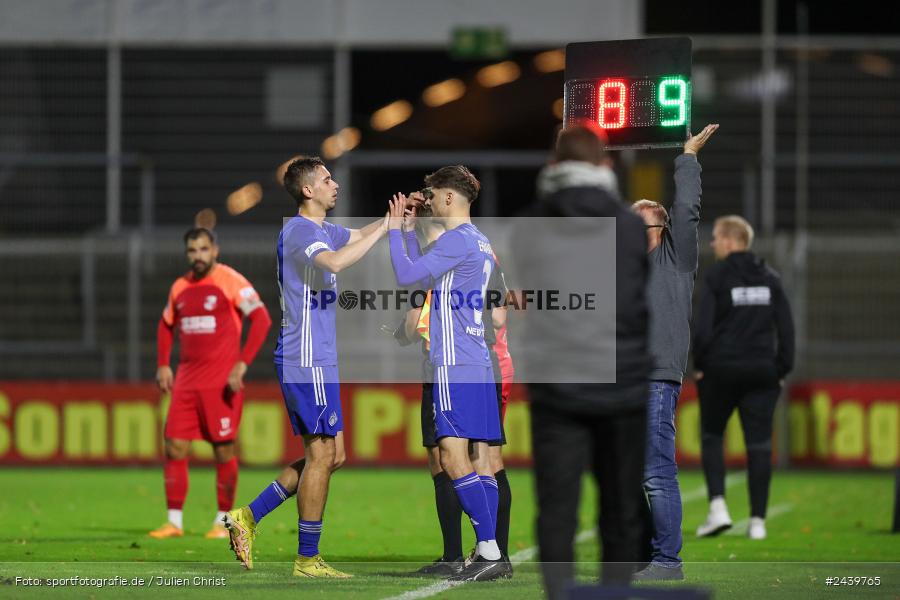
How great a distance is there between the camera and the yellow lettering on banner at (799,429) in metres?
18.6

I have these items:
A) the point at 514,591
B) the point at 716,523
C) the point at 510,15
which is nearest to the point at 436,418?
the point at 514,591

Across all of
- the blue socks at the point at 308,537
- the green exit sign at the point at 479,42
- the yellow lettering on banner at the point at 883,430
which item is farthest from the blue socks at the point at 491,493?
the green exit sign at the point at 479,42

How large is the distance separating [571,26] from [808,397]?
8013 mm

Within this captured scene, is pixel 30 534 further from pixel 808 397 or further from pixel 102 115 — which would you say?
pixel 102 115

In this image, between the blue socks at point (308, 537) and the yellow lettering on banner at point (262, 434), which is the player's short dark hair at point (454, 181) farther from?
the yellow lettering on banner at point (262, 434)

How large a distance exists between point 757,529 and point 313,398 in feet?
14.6

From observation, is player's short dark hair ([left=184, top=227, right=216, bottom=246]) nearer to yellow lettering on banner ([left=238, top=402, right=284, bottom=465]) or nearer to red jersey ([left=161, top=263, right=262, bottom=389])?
red jersey ([left=161, top=263, right=262, bottom=389])

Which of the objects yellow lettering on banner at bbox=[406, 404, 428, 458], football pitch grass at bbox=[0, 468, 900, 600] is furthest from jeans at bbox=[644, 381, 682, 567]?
yellow lettering on banner at bbox=[406, 404, 428, 458]

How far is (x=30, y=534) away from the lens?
1165 cm

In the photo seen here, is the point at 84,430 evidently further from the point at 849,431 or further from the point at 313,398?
the point at 313,398

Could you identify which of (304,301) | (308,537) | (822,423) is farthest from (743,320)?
(822,423)

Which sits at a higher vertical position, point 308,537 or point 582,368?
point 582,368

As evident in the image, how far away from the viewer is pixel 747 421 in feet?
39.9

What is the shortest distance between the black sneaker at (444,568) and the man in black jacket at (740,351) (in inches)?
133
